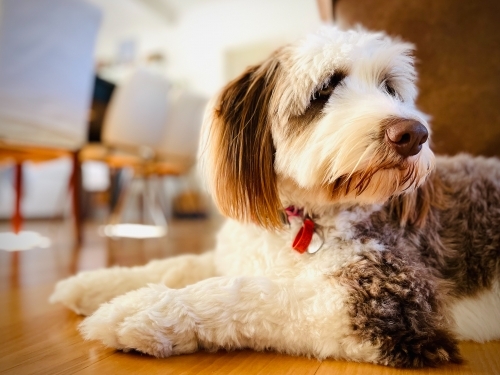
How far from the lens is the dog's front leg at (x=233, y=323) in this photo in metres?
0.81

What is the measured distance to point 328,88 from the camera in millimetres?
1059

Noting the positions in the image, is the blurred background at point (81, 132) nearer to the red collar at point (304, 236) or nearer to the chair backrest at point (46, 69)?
the chair backrest at point (46, 69)

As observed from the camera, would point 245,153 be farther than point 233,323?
Yes

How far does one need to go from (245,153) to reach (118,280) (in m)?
0.58

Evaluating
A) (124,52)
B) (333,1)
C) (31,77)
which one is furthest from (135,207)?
(333,1)

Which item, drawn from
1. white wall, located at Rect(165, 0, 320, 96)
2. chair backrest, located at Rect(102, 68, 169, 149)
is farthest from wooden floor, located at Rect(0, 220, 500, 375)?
white wall, located at Rect(165, 0, 320, 96)

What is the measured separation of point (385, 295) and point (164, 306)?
1.61 ft

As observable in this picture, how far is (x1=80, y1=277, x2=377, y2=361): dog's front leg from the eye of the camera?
0.81 meters

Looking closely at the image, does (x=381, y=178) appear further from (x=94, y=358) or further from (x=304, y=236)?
(x=94, y=358)

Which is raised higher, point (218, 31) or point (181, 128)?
point (218, 31)

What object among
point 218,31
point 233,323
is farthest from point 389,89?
point 218,31

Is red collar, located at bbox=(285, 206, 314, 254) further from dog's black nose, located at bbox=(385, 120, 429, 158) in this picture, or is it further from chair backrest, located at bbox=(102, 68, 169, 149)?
chair backrest, located at bbox=(102, 68, 169, 149)

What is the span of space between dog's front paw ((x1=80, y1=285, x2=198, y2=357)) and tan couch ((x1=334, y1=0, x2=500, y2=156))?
4.35ft

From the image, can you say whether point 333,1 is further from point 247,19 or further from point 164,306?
point 247,19
